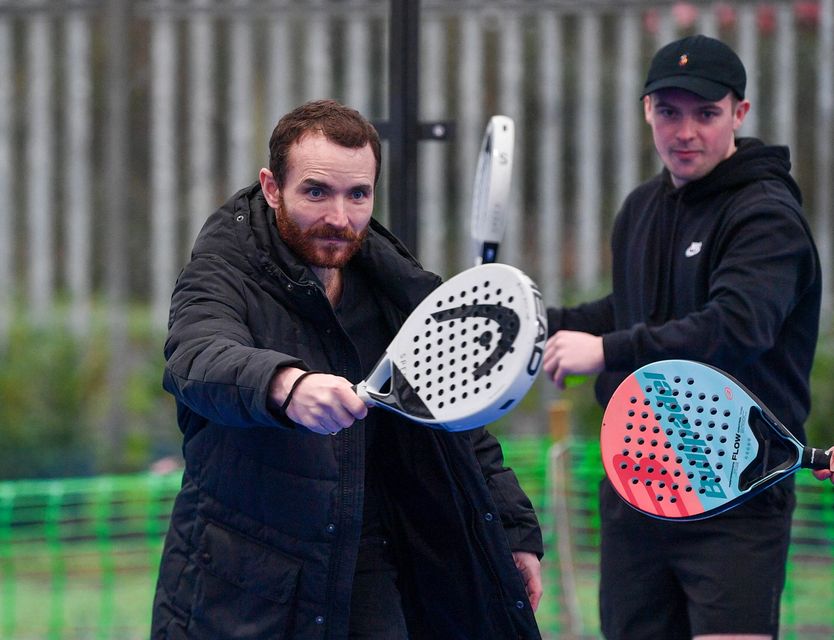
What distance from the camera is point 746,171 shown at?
11.3ft

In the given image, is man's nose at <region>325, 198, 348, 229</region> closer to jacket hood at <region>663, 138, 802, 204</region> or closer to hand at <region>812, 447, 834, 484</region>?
hand at <region>812, 447, 834, 484</region>

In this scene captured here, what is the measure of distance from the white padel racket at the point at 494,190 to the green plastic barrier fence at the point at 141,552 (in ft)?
5.53

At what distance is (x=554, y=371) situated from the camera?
343 cm

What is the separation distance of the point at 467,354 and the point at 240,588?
73cm

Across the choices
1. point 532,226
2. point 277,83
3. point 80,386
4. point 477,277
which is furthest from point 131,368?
point 477,277

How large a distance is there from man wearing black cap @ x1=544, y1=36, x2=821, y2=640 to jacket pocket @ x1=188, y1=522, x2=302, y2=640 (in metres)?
0.97

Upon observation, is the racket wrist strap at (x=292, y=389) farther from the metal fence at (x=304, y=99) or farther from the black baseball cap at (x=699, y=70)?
the metal fence at (x=304, y=99)

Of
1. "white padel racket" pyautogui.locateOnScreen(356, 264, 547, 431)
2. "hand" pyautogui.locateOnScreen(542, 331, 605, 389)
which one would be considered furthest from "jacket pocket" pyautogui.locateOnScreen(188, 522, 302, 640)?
"hand" pyautogui.locateOnScreen(542, 331, 605, 389)

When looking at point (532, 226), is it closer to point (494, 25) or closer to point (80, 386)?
point (494, 25)

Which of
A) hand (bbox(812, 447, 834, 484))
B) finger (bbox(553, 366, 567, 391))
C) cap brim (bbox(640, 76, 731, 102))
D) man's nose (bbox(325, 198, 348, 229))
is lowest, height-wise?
hand (bbox(812, 447, 834, 484))

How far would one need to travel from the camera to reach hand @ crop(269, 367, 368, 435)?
7.55ft

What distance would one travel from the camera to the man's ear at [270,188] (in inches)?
115

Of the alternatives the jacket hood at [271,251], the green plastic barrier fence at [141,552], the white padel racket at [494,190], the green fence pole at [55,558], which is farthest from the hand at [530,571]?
the green fence pole at [55,558]

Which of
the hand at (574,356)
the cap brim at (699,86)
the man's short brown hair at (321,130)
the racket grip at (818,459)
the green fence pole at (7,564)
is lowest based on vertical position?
the green fence pole at (7,564)
